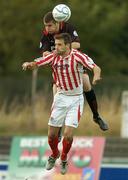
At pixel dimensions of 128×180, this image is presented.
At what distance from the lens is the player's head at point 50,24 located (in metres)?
12.8

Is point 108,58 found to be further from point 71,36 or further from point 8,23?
point 71,36

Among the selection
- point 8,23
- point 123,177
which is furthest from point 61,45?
point 8,23

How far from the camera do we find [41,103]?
28219 millimetres

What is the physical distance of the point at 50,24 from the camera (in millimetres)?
12805

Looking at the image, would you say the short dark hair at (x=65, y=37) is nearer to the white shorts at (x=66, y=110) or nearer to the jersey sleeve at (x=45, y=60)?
the jersey sleeve at (x=45, y=60)

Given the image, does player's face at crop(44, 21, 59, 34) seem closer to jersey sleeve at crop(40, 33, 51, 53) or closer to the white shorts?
jersey sleeve at crop(40, 33, 51, 53)

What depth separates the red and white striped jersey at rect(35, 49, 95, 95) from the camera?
1275cm

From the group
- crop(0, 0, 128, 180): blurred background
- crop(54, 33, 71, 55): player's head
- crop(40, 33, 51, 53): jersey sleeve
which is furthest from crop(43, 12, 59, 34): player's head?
crop(0, 0, 128, 180): blurred background

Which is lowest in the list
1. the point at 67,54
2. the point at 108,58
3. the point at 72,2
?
the point at 108,58

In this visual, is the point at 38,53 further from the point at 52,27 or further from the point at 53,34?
the point at 52,27

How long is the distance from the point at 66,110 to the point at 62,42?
1.12 meters

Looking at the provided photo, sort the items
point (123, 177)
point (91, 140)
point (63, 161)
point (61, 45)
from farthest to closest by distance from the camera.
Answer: point (91, 140) → point (123, 177) → point (63, 161) → point (61, 45)

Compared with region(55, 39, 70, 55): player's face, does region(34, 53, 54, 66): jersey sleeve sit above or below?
below

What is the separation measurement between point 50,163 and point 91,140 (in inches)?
173
